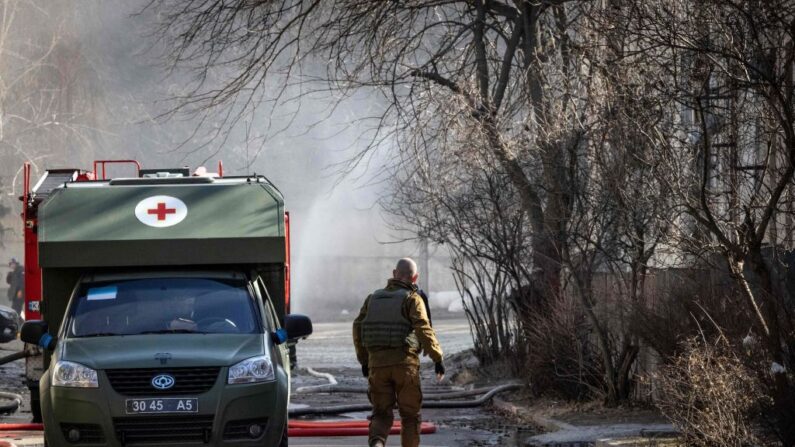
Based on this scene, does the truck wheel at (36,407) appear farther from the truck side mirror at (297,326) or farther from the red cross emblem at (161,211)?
the truck side mirror at (297,326)

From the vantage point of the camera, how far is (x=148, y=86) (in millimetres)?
60844

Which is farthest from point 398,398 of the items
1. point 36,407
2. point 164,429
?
point 36,407

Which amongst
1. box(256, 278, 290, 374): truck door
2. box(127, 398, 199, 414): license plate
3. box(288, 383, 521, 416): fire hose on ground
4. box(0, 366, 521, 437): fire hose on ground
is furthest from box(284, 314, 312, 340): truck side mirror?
box(288, 383, 521, 416): fire hose on ground

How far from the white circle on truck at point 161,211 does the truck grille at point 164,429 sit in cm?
208

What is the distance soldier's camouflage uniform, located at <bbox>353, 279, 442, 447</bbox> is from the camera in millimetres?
11086

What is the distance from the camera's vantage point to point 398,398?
11.2 m

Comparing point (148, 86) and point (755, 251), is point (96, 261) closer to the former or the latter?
point (755, 251)

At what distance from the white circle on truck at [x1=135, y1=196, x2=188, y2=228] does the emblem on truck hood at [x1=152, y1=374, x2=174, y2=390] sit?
5.97ft

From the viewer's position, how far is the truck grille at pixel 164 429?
33.4ft

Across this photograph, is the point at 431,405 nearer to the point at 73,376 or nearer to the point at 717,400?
the point at 717,400

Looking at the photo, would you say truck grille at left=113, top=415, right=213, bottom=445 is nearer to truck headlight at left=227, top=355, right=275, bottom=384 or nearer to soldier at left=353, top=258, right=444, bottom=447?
truck headlight at left=227, top=355, right=275, bottom=384

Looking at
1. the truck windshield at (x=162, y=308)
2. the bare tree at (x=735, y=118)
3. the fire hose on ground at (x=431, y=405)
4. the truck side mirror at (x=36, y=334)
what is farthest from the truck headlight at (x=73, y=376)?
the fire hose on ground at (x=431, y=405)

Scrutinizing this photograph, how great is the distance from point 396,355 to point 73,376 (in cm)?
260

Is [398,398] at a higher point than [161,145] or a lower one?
lower
